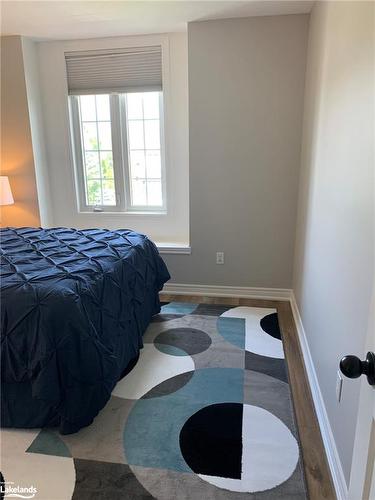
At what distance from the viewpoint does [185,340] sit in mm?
2652

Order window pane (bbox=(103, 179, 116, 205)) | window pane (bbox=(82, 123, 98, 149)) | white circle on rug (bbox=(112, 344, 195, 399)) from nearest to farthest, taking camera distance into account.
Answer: white circle on rug (bbox=(112, 344, 195, 399)) < window pane (bbox=(82, 123, 98, 149)) < window pane (bbox=(103, 179, 116, 205))

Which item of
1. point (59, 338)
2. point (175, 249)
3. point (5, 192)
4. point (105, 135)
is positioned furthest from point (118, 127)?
point (59, 338)

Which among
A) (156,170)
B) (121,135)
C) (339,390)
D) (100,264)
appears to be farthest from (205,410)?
(121,135)

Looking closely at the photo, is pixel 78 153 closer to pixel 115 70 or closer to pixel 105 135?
pixel 105 135

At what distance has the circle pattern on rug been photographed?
1.53 metres

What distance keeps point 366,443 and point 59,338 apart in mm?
1323

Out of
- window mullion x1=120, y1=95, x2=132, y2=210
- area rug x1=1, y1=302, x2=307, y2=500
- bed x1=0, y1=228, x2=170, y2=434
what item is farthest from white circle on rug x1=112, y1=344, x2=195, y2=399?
window mullion x1=120, y1=95, x2=132, y2=210

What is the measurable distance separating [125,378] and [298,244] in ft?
6.02

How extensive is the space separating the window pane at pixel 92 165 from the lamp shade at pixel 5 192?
31.7 inches

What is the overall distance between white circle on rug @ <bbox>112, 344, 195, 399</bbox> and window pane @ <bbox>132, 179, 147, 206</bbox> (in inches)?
69.2

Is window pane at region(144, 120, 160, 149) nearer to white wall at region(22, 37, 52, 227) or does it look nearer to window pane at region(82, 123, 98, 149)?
window pane at region(82, 123, 98, 149)

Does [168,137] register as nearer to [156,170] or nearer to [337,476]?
[156,170]

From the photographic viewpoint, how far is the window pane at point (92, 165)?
3770 millimetres

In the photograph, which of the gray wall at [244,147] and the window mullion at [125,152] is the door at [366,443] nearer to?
the gray wall at [244,147]
